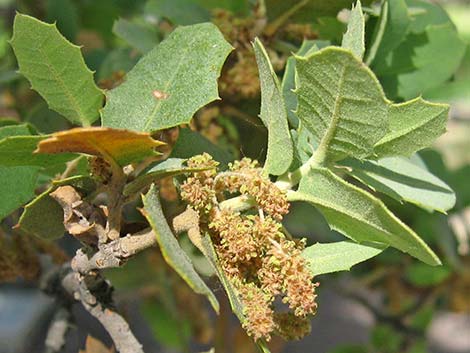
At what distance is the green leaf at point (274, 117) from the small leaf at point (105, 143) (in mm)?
121

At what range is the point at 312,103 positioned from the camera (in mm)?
650

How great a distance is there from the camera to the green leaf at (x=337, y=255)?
0.67 metres

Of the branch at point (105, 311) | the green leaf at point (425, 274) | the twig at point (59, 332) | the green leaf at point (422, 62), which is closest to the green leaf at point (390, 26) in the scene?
the green leaf at point (422, 62)

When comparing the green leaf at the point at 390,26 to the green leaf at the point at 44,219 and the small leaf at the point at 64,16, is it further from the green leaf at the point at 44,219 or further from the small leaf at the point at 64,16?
the small leaf at the point at 64,16

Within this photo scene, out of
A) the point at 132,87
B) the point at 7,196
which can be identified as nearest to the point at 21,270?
the point at 7,196

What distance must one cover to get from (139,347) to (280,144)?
0.27 meters

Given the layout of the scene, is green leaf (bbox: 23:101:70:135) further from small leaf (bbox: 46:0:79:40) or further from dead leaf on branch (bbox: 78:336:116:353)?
dead leaf on branch (bbox: 78:336:116:353)

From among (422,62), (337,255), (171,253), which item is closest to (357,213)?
(337,255)

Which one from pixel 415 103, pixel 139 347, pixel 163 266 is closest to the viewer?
pixel 415 103

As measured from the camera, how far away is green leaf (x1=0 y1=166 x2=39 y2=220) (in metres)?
0.73

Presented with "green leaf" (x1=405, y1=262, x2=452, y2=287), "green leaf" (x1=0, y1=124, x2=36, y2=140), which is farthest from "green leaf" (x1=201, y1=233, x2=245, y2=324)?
"green leaf" (x1=405, y1=262, x2=452, y2=287)

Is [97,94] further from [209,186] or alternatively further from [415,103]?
[415,103]

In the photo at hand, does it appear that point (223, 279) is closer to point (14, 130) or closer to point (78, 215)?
point (78, 215)

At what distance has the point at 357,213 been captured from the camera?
63cm
